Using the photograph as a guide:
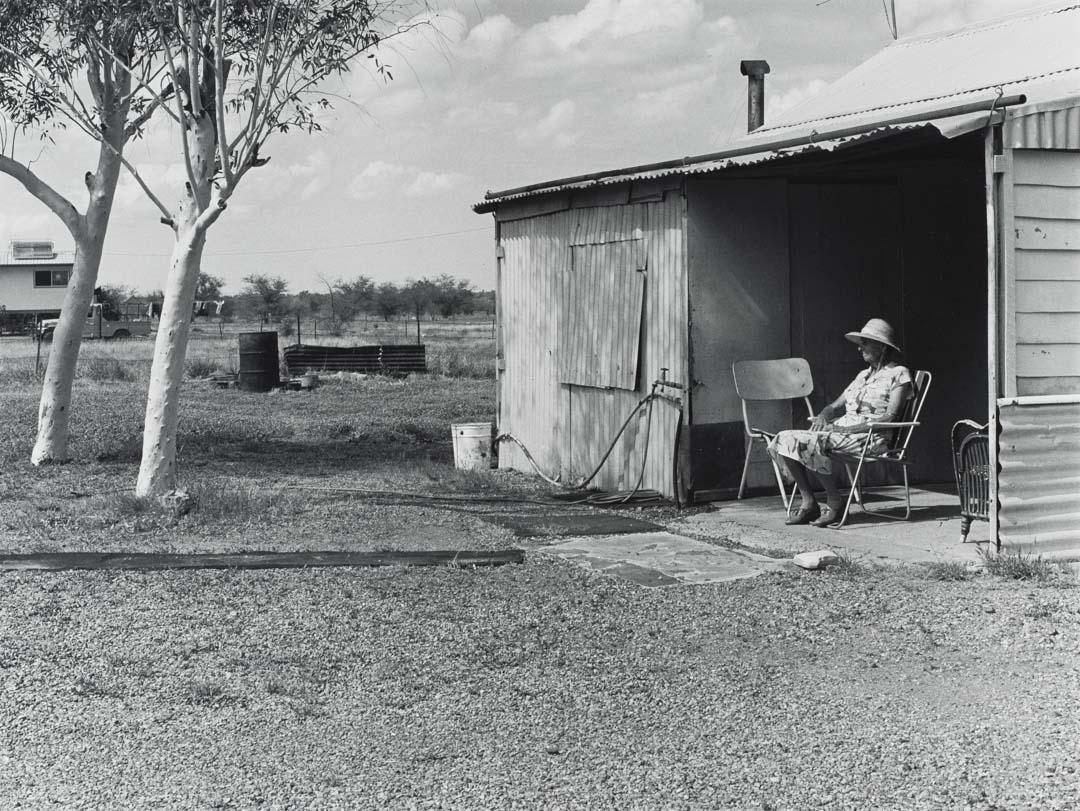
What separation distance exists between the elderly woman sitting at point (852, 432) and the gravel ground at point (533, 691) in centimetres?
167

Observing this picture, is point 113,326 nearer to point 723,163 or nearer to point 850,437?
point 723,163

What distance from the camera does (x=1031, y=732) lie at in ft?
14.6

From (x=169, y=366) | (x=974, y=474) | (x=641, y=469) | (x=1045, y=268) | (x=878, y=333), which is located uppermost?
(x=1045, y=268)

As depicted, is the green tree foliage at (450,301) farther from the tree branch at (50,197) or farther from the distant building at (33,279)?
the tree branch at (50,197)

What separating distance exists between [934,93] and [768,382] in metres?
2.61

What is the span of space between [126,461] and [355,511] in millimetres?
4382

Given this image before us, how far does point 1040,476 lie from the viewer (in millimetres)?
7234

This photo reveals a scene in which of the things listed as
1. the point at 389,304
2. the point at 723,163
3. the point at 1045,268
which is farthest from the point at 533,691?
the point at 389,304

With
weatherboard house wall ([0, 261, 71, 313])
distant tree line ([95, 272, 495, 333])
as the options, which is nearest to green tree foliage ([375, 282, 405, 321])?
distant tree line ([95, 272, 495, 333])

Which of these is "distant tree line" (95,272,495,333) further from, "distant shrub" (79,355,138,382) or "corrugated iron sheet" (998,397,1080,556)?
"corrugated iron sheet" (998,397,1080,556)

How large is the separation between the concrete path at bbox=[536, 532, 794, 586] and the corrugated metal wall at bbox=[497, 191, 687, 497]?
1.80m

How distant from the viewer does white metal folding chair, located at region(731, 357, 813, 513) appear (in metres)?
9.42

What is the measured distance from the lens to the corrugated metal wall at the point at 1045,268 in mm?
7164

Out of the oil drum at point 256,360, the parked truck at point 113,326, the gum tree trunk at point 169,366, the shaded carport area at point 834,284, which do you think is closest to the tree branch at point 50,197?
the gum tree trunk at point 169,366
